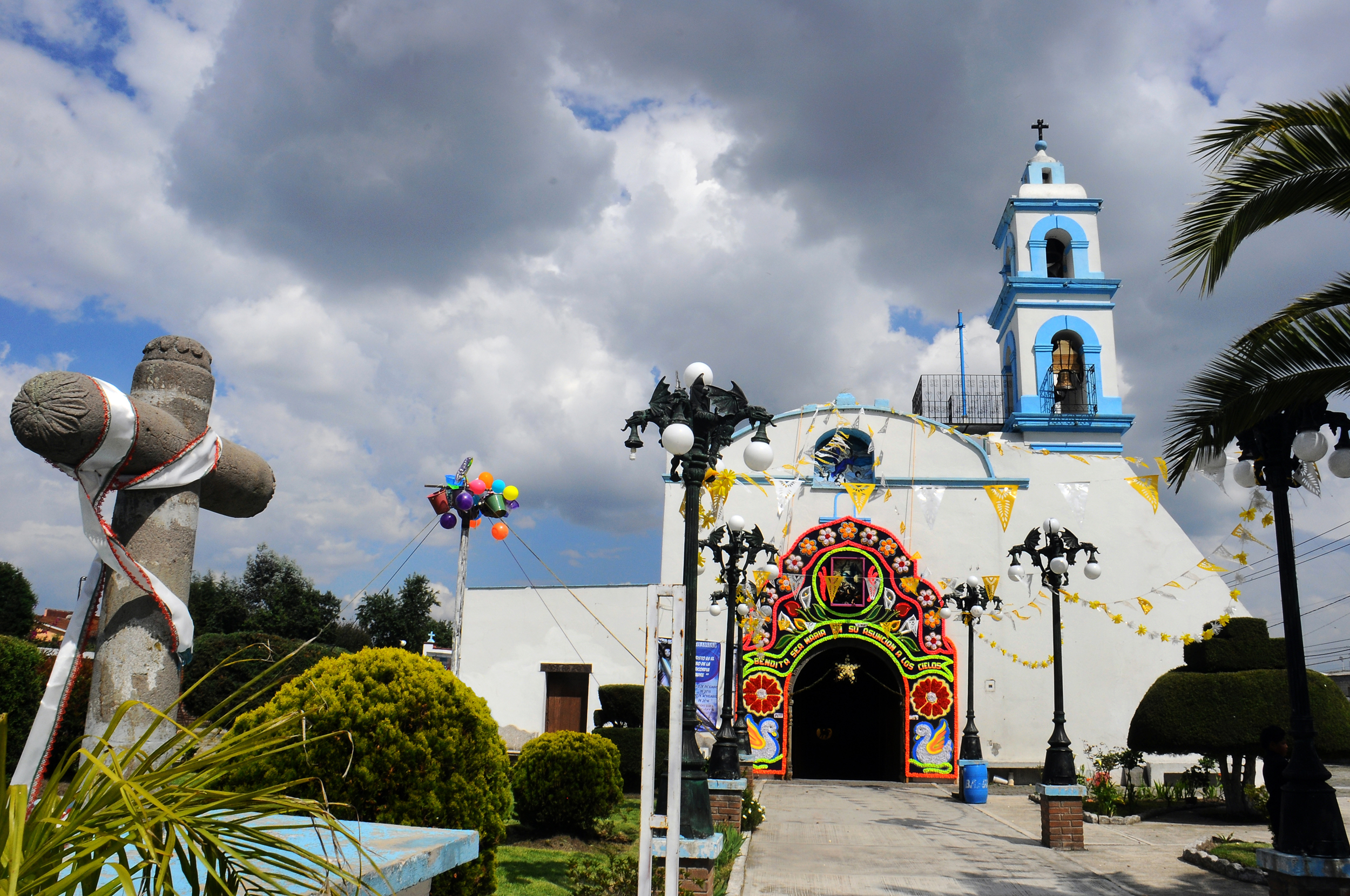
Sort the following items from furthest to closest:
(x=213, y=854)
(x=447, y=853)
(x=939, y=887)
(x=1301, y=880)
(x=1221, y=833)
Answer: (x=1221, y=833), (x=939, y=887), (x=1301, y=880), (x=447, y=853), (x=213, y=854)

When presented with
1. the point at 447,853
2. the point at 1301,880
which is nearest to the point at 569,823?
the point at 1301,880

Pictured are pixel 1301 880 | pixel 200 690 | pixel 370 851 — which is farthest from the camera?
Result: pixel 200 690

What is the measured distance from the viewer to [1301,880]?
20.1ft

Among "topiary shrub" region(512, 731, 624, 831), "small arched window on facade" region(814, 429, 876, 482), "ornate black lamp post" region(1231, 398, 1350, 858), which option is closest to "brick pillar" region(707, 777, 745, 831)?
"topiary shrub" region(512, 731, 624, 831)

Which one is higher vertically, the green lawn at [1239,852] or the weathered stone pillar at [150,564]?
the weathered stone pillar at [150,564]

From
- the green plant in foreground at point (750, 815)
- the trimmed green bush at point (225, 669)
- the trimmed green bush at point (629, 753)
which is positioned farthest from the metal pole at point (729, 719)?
the trimmed green bush at point (225, 669)

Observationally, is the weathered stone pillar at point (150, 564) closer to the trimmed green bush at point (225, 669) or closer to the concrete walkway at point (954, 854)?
the concrete walkway at point (954, 854)

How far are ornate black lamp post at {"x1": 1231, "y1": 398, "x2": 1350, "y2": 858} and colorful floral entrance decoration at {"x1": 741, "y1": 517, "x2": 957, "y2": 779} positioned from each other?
1332 centimetres

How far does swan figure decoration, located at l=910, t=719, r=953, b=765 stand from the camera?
794 inches

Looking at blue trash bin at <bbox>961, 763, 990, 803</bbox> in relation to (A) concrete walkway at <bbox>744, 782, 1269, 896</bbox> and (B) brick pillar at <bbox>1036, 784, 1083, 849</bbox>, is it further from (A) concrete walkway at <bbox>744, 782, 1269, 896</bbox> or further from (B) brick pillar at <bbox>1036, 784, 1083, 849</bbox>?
(B) brick pillar at <bbox>1036, 784, 1083, 849</bbox>

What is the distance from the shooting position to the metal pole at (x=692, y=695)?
22.4 feet

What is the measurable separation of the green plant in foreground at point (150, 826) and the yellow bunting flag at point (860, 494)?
2032 centimetres

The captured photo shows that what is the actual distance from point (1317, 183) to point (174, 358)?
7.87 metres

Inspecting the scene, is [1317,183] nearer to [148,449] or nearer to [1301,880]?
[1301,880]
